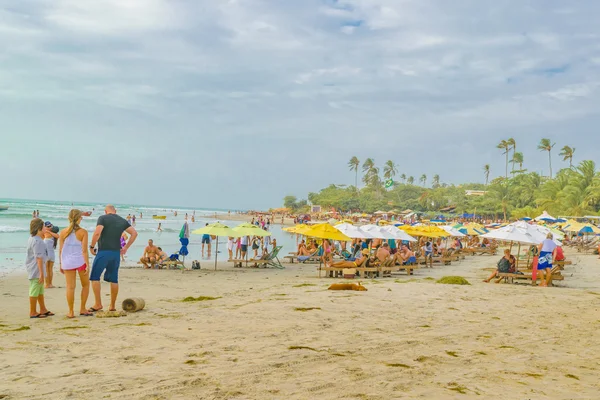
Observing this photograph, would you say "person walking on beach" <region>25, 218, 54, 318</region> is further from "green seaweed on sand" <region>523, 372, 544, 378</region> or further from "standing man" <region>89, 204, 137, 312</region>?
"green seaweed on sand" <region>523, 372, 544, 378</region>

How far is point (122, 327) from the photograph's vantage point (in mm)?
5996

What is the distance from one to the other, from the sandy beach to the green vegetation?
47312 mm

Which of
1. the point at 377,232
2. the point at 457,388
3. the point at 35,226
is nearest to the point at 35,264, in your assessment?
the point at 35,226

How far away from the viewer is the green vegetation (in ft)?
170

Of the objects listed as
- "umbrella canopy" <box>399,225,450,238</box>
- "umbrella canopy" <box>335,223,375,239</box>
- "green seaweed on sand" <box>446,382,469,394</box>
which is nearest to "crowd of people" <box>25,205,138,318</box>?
"green seaweed on sand" <box>446,382,469,394</box>

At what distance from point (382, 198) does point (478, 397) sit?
328 ft

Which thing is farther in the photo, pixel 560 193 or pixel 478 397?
pixel 560 193

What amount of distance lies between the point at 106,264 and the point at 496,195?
7215 centimetres

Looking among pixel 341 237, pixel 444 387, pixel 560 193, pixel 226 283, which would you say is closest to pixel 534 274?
pixel 341 237

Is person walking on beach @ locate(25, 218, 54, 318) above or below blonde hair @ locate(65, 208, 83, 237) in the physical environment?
below

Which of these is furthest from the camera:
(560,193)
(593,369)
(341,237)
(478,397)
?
(560,193)

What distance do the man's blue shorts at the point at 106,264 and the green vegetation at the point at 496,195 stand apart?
5017 cm

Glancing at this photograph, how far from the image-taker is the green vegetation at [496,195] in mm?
51875

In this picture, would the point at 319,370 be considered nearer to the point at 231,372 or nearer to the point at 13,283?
the point at 231,372
